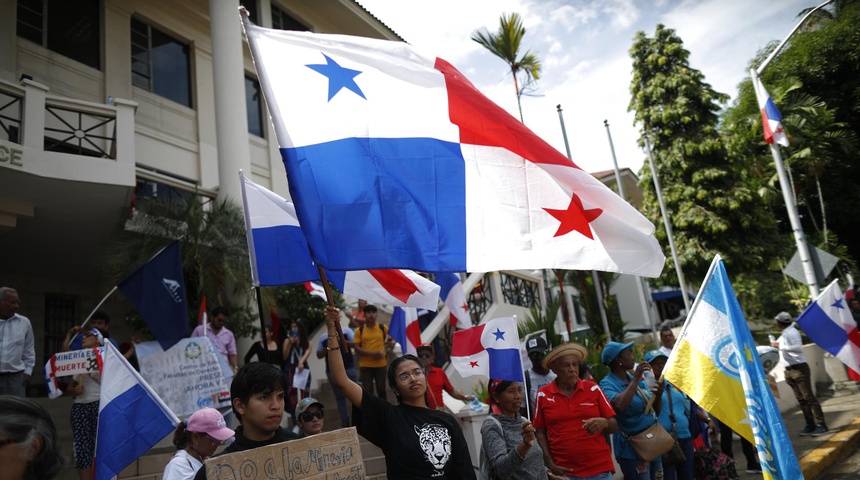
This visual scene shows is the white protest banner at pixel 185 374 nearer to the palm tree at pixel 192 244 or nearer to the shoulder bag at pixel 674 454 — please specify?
the palm tree at pixel 192 244

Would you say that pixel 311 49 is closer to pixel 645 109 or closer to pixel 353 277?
pixel 353 277

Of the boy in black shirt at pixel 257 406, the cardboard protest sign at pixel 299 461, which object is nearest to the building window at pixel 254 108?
the boy in black shirt at pixel 257 406

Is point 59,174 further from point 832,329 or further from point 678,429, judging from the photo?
point 832,329

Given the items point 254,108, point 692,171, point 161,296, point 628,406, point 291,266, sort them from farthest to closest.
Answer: point 692,171, point 254,108, point 161,296, point 628,406, point 291,266

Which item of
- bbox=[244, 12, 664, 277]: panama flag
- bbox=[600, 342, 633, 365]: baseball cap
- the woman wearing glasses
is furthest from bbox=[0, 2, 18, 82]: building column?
bbox=[600, 342, 633, 365]: baseball cap

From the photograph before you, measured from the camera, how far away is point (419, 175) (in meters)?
4.14

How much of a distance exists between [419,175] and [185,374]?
4.33m

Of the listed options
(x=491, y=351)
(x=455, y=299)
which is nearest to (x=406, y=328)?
(x=455, y=299)

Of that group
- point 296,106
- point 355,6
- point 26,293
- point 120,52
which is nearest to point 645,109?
point 355,6

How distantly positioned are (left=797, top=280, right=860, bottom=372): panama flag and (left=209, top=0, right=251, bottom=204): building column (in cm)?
1012

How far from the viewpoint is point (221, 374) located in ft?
23.6

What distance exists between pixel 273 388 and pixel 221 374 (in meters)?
4.79

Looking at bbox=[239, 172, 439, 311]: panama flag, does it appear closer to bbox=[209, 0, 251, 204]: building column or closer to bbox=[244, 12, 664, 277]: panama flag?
bbox=[244, 12, 664, 277]: panama flag

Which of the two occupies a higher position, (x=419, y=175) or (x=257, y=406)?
(x=419, y=175)
